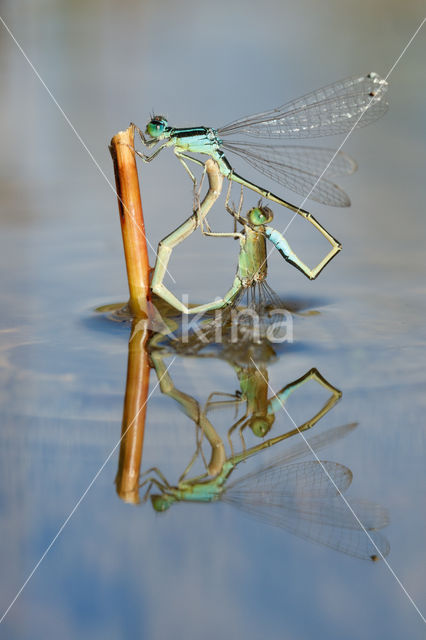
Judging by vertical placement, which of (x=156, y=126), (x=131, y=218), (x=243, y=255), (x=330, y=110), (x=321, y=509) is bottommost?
(x=321, y=509)

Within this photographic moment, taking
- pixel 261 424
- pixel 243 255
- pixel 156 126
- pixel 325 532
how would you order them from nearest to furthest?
1. pixel 325 532
2. pixel 261 424
3. pixel 156 126
4. pixel 243 255

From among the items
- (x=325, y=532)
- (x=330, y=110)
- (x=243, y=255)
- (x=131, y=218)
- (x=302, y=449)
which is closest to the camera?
(x=325, y=532)

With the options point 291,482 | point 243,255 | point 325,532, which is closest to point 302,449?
point 291,482

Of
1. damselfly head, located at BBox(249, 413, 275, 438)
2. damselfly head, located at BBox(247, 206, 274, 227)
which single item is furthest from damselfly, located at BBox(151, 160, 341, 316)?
damselfly head, located at BBox(249, 413, 275, 438)

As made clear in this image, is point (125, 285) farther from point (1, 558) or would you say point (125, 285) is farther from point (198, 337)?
point (1, 558)

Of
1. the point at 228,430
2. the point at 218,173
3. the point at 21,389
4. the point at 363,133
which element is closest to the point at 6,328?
the point at 21,389

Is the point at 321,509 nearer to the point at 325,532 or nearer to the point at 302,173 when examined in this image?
the point at 325,532
